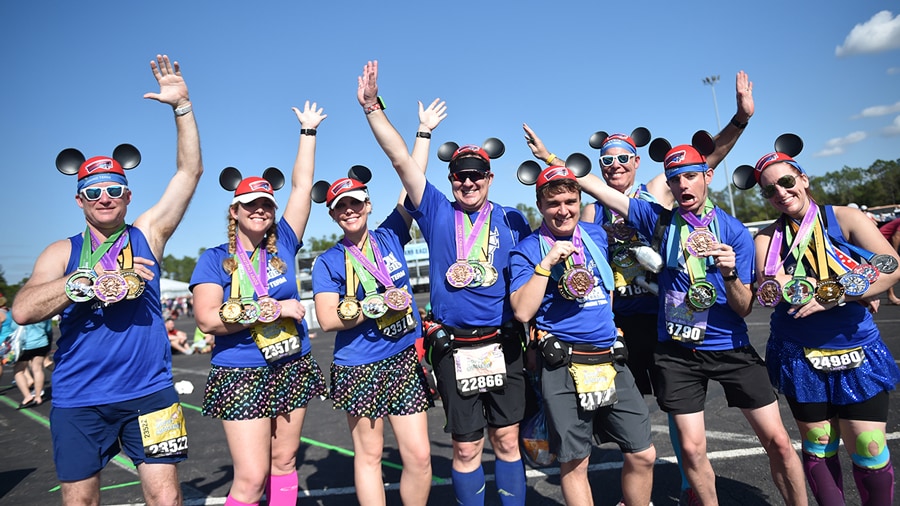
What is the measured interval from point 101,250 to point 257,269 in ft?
2.86

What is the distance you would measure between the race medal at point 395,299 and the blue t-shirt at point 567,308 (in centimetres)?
72

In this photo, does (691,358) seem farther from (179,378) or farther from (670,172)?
(179,378)

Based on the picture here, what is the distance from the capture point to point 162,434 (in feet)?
10.3

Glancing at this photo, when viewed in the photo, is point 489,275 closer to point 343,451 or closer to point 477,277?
point 477,277

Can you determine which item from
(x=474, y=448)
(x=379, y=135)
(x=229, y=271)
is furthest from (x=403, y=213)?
(x=474, y=448)

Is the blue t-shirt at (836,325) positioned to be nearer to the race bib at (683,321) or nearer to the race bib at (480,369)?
the race bib at (683,321)

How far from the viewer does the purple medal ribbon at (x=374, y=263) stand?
3.72 m

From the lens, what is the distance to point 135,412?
10.3 feet

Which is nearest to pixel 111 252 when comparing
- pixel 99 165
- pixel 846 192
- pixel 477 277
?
pixel 99 165

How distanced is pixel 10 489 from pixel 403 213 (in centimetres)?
506

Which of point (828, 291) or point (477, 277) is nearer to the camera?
point (828, 291)

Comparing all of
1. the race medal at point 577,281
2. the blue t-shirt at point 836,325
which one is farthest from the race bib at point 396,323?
the blue t-shirt at point 836,325

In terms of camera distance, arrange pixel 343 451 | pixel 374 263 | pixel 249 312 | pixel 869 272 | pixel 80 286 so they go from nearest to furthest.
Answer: pixel 80 286, pixel 869 272, pixel 249 312, pixel 374 263, pixel 343 451

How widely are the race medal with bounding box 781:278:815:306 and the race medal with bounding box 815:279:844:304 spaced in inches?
1.6
